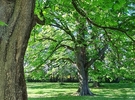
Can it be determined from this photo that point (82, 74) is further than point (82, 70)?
Yes

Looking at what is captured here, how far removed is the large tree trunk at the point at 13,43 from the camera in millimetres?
3684

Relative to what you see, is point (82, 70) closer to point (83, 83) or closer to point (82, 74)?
point (82, 74)

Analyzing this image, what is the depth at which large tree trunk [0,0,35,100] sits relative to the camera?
12.1 feet

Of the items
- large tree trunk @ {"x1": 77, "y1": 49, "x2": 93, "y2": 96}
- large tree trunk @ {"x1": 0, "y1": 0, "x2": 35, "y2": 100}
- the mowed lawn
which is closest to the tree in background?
large tree trunk @ {"x1": 77, "y1": 49, "x2": 93, "y2": 96}

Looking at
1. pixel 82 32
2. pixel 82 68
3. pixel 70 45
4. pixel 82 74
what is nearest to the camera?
pixel 82 32

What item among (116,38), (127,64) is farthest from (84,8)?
(127,64)

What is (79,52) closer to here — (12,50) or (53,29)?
(53,29)

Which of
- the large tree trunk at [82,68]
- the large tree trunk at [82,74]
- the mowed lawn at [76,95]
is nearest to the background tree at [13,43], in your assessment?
the mowed lawn at [76,95]

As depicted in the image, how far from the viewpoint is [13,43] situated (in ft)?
12.1

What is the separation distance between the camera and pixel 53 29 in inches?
774

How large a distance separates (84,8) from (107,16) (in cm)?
109

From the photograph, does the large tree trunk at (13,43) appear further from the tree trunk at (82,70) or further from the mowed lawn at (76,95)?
the tree trunk at (82,70)

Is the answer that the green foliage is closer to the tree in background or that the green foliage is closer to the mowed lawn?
the tree in background

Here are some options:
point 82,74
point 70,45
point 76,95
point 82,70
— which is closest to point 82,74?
point 82,74
